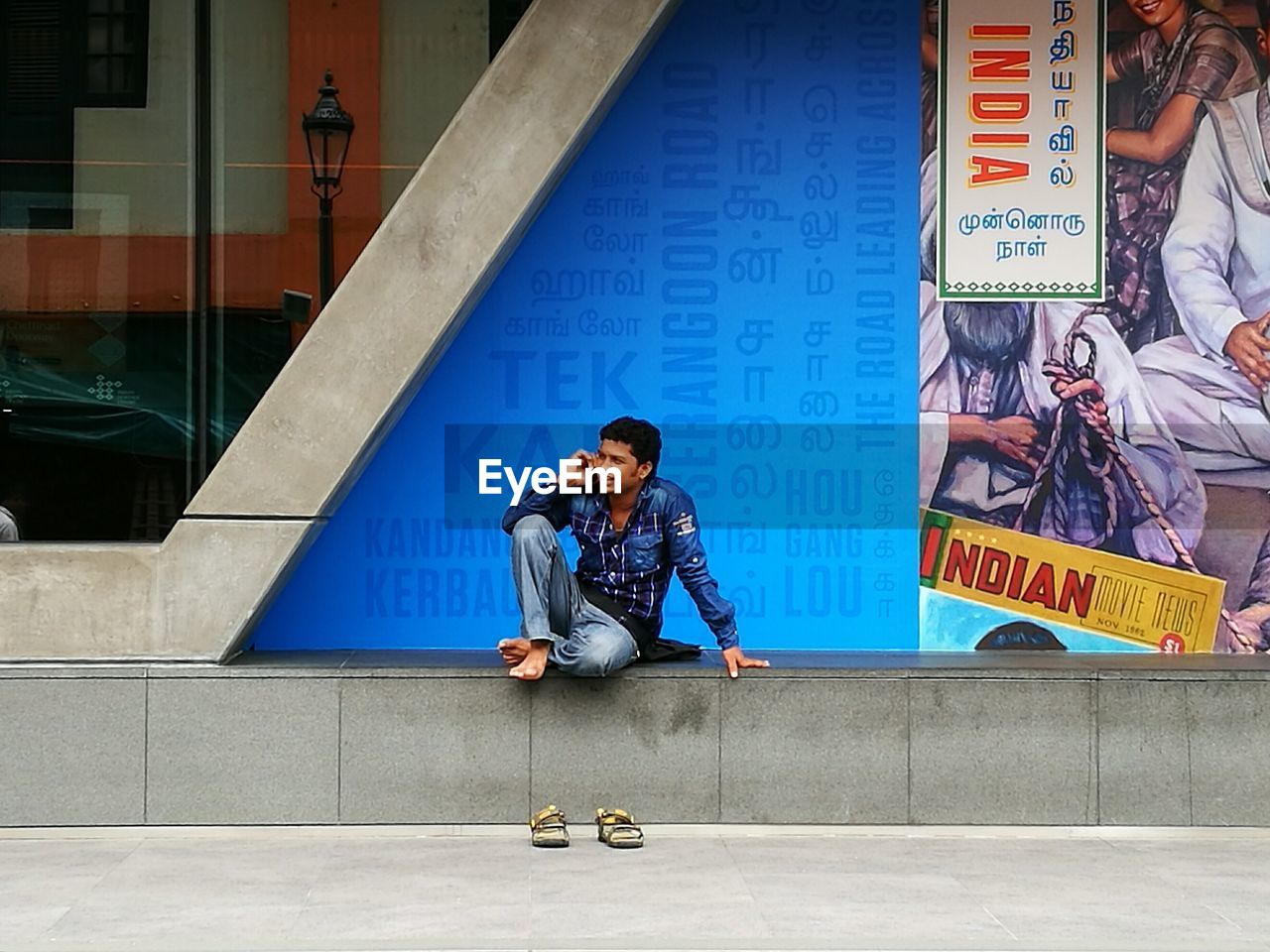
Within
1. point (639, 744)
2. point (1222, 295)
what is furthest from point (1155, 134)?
point (639, 744)

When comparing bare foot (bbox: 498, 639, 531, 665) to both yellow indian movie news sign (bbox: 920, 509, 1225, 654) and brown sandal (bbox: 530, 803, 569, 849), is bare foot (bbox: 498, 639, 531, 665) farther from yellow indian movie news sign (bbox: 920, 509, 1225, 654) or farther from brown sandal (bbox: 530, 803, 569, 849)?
yellow indian movie news sign (bbox: 920, 509, 1225, 654)

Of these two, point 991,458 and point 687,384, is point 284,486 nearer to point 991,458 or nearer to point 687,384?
point 687,384

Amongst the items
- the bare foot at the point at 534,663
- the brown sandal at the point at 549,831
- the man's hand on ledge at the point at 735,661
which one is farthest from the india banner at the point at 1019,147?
the brown sandal at the point at 549,831

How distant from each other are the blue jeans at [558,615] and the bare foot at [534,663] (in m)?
0.04

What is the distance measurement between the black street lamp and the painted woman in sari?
4.11 metres

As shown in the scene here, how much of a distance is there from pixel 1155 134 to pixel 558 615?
4234 millimetres

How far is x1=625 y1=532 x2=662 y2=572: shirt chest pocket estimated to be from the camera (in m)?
8.80

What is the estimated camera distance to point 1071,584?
391 inches

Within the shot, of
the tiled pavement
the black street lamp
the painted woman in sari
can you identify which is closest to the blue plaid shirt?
the tiled pavement

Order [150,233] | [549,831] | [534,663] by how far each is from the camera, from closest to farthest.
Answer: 1. [549,831]
2. [534,663]
3. [150,233]

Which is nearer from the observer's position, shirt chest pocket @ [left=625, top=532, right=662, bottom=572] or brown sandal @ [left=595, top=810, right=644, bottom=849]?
brown sandal @ [left=595, top=810, right=644, bottom=849]

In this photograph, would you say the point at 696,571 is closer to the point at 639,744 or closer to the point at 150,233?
the point at 639,744

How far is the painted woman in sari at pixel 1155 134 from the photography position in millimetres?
9906

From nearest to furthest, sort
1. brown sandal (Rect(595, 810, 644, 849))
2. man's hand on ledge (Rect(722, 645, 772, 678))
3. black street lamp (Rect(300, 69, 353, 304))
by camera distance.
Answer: brown sandal (Rect(595, 810, 644, 849)) → man's hand on ledge (Rect(722, 645, 772, 678)) → black street lamp (Rect(300, 69, 353, 304))
